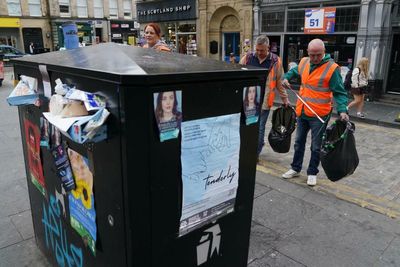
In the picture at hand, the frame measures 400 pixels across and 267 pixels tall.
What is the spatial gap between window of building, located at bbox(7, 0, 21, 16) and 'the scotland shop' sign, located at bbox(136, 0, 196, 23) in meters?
17.0

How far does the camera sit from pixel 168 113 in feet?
5.10

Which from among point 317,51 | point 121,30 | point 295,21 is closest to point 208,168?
point 317,51

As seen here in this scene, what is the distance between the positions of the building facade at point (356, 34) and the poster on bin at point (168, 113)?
10.6 m

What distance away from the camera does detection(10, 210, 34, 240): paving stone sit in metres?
3.22

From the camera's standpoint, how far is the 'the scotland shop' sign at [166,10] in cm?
1781

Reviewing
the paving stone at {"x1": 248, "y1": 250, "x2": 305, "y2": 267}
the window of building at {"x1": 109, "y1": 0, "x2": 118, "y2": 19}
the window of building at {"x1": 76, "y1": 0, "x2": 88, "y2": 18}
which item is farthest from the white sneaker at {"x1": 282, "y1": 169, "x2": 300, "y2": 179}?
the window of building at {"x1": 109, "y1": 0, "x2": 118, "y2": 19}

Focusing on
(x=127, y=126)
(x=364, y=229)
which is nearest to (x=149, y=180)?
(x=127, y=126)

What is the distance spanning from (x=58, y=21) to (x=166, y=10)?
64.3ft

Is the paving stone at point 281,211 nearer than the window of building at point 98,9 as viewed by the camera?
Yes

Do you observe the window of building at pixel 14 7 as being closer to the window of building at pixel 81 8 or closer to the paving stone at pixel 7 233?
the window of building at pixel 81 8

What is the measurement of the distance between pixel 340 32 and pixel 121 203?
11.5 meters

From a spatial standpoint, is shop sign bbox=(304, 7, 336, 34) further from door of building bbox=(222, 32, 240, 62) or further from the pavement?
the pavement

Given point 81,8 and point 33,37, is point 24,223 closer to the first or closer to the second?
point 33,37

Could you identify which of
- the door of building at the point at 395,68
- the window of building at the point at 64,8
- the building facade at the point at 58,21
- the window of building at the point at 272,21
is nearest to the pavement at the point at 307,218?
the door of building at the point at 395,68
